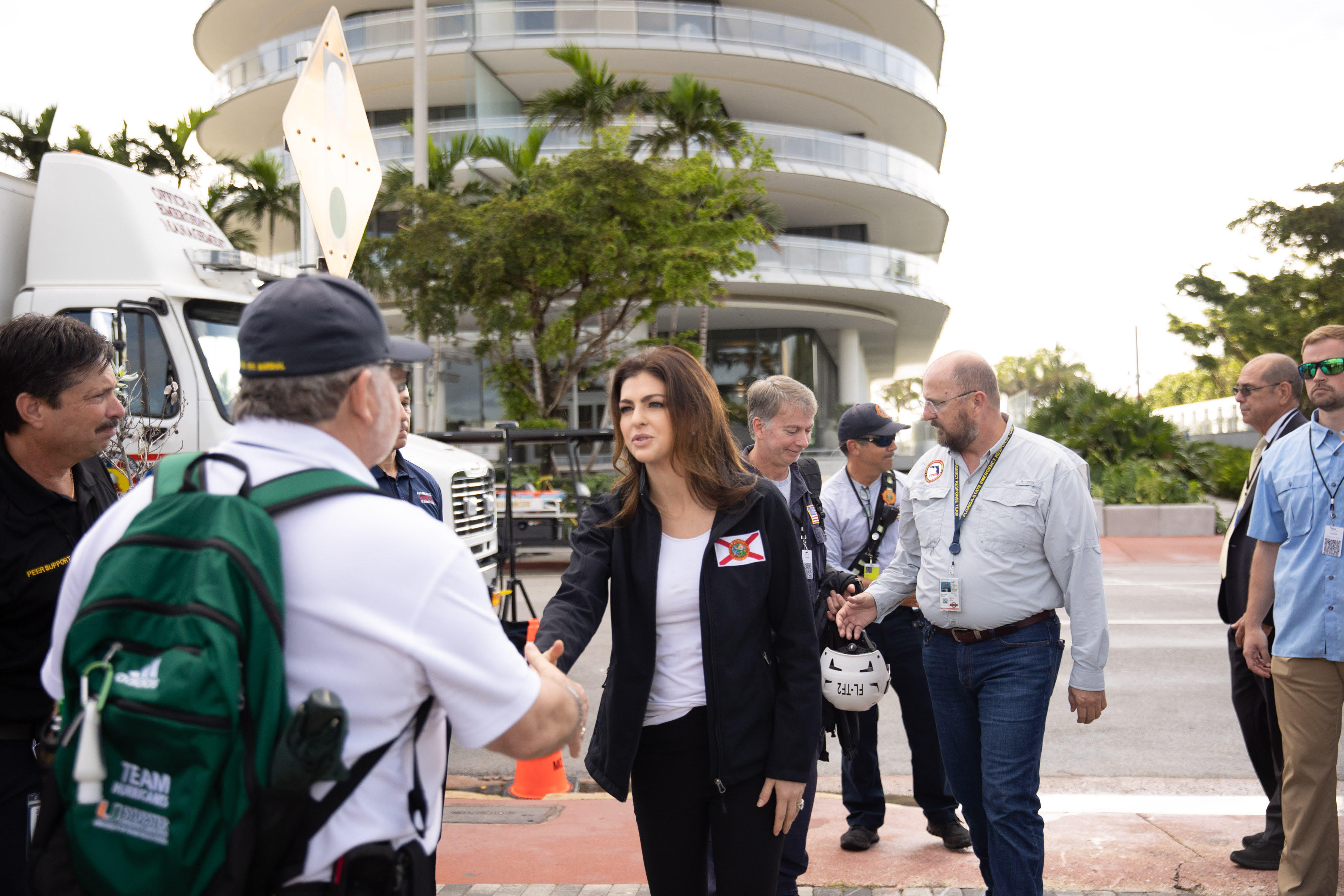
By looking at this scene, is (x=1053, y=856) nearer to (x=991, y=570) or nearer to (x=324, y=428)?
(x=991, y=570)

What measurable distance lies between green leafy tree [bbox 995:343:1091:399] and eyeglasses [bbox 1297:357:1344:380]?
9249 cm

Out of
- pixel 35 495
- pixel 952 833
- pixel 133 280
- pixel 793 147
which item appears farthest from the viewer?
pixel 793 147

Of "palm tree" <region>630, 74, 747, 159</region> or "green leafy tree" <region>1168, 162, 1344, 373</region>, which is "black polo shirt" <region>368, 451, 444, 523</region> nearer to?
"palm tree" <region>630, 74, 747, 159</region>

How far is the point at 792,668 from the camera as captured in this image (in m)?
2.78

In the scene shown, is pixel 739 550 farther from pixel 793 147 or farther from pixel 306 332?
pixel 793 147

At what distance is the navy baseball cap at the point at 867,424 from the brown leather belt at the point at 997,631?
4.74 feet

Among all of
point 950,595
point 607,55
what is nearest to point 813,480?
point 950,595

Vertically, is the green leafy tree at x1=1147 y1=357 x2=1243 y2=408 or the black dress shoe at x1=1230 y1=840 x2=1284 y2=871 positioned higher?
the green leafy tree at x1=1147 y1=357 x2=1243 y2=408

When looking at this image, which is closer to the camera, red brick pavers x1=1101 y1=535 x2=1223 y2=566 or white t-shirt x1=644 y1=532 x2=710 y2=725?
white t-shirt x1=644 y1=532 x2=710 y2=725

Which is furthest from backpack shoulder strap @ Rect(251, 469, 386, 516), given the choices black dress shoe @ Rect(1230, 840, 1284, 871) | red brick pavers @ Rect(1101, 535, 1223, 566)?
red brick pavers @ Rect(1101, 535, 1223, 566)

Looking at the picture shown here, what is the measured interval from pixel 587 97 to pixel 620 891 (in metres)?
22.4

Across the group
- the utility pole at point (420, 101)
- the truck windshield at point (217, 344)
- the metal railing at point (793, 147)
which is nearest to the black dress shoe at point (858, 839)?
the truck windshield at point (217, 344)

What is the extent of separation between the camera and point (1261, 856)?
4.08 m

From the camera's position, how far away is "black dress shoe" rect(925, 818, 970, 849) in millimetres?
4539
